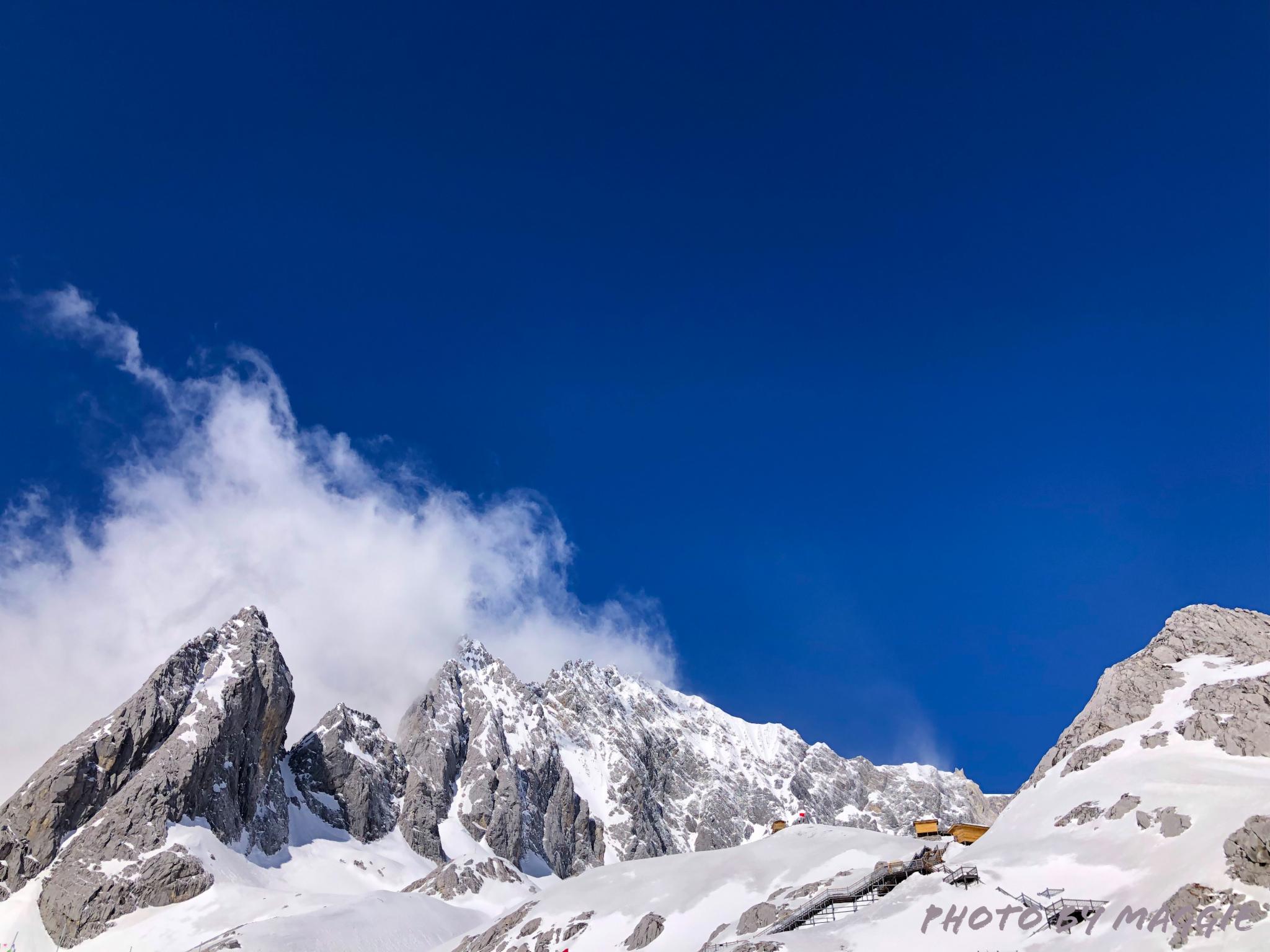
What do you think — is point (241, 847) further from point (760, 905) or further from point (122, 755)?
point (760, 905)

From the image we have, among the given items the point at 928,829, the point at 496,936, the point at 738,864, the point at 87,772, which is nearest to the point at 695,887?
the point at 738,864

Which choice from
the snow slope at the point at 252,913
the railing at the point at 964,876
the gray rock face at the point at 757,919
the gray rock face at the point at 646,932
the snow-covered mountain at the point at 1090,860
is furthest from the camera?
the snow slope at the point at 252,913

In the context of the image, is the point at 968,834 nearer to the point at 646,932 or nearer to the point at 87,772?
the point at 646,932

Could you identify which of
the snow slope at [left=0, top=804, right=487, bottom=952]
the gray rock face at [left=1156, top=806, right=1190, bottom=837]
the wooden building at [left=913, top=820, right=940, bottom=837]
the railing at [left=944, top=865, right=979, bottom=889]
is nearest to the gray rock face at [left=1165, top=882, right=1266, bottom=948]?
the gray rock face at [left=1156, top=806, right=1190, bottom=837]

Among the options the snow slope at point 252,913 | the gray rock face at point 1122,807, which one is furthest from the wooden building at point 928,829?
the snow slope at point 252,913

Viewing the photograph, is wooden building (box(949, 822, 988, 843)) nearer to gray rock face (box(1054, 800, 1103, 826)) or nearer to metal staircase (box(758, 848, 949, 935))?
metal staircase (box(758, 848, 949, 935))

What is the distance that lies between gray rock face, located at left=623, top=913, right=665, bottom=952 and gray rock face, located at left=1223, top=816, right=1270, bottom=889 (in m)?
45.4

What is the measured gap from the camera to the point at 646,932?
71750 mm

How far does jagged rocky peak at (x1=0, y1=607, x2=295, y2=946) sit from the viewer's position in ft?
492

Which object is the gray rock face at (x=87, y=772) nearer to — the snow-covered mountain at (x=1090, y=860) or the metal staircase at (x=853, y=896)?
the snow-covered mountain at (x=1090, y=860)

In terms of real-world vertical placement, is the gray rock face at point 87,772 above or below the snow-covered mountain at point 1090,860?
above

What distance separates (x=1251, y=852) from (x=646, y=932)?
47443mm

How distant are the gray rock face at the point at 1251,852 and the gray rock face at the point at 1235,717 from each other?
59.5ft

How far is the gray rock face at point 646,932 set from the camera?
2781 inches
